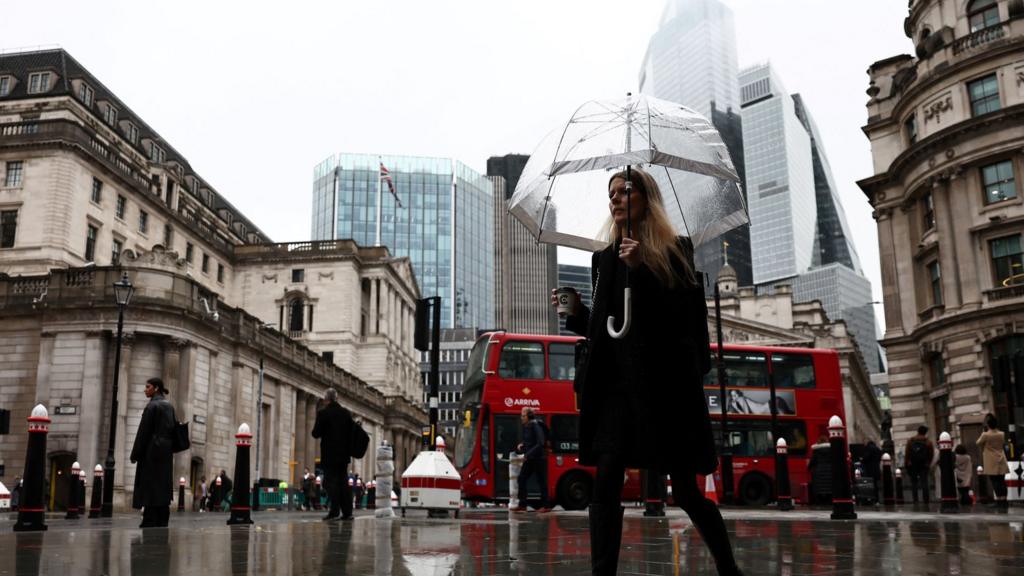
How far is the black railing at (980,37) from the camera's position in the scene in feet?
105

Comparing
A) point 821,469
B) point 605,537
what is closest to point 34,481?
point 605,537

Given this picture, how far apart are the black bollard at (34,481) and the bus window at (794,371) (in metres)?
18.0

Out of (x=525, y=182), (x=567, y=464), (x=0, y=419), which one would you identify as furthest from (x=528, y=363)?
(x=525, y=182)

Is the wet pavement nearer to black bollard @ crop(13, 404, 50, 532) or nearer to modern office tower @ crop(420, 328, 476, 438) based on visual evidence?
black bollard @ crop(13, 404, 50, 532)

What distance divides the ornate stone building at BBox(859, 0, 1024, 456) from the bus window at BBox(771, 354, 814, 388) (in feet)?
26.9

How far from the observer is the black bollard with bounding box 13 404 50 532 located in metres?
11.4

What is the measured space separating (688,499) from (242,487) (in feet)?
34.9

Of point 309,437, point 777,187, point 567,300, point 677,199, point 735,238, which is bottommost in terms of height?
point 567,300

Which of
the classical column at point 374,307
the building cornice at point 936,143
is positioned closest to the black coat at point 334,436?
the building cornice at point 936,143

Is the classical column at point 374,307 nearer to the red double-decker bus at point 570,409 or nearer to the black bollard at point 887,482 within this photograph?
the red double-decker bus at point 570,409

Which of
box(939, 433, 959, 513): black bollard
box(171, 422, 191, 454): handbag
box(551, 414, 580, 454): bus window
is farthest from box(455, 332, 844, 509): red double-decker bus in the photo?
box(171, 422, 191, 454): handbag

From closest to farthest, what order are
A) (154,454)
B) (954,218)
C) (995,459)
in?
(154,454)
(995,459)
(954,218)

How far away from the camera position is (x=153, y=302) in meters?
31.7

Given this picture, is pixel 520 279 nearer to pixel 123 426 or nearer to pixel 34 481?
pixel 123 426
